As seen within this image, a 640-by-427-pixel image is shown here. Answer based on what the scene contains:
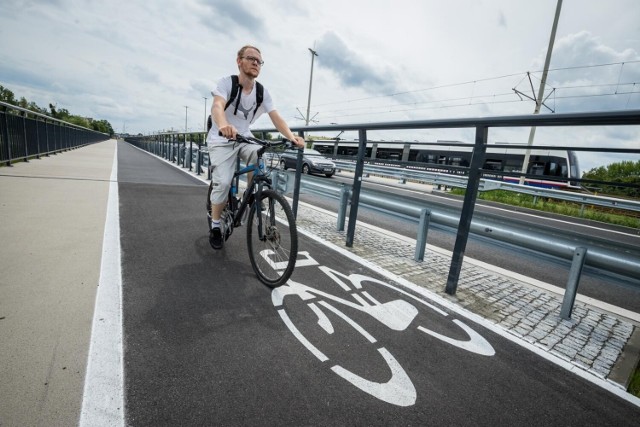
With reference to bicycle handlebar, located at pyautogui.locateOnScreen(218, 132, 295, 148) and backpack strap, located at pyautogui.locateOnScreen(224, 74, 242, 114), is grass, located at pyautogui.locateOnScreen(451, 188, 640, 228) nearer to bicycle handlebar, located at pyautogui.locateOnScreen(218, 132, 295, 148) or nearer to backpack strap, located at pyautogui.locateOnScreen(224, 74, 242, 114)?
bicycle handlebar, located at pyautogui.locateOnScreen(218, 132, 295, 148)

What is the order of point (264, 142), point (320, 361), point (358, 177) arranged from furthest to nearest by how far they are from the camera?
point (358, 177)
point (264, 142)
point (320, 361)

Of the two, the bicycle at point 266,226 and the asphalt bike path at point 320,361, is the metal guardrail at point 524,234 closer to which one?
the asphalt bike path at point 320,361

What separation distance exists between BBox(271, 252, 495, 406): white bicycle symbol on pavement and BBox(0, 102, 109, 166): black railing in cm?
913

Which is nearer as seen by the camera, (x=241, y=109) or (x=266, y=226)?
(x=266, y=226)

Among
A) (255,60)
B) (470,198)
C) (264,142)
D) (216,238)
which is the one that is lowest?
(216,238)

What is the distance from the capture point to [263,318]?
7.66 ft

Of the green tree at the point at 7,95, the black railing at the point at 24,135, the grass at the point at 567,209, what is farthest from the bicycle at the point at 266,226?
the green tree at the point at 7,95

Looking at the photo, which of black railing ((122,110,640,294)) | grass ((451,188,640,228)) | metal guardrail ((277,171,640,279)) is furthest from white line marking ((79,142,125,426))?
grass ((451,188,640,228))

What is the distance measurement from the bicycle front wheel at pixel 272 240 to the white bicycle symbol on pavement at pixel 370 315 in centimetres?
19

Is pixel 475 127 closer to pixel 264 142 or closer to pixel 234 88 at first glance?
pixel 264 142

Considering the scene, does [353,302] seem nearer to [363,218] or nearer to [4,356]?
[4,356]

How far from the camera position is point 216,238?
11.9 ft

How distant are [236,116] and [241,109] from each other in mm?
99

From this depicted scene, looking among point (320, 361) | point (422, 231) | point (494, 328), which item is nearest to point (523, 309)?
point (494, 328)
